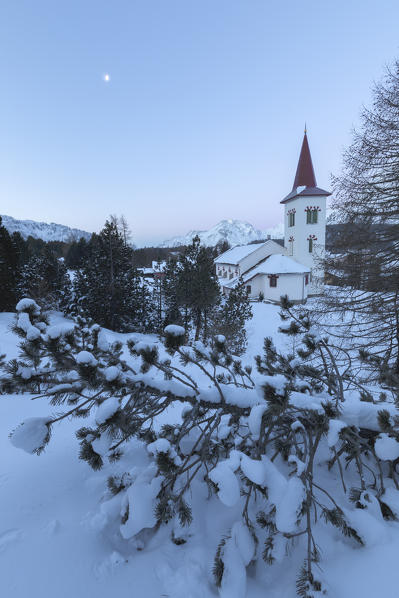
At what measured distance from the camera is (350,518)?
1829mm

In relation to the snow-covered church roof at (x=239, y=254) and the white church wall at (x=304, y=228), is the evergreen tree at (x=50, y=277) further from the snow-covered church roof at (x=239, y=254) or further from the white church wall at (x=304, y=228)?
the white church wall at (x=304, y=228)

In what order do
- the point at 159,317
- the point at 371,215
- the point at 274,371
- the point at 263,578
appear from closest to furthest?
the point at 263,578, the point at 274,371, the point at 371,215, the point at 159,317

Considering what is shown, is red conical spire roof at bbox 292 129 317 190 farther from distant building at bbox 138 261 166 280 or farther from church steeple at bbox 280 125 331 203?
distant building at bbox 138 261 166 280

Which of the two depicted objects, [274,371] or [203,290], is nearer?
[274,371]

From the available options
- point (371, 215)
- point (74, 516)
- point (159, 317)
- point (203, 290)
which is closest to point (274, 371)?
point (74, 516)

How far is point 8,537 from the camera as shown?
204cm

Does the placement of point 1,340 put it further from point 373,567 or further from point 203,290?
point 373,567

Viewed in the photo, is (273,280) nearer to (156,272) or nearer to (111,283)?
(111,283)

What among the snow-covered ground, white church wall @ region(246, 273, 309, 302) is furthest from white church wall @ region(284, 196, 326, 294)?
the snow-covered ground

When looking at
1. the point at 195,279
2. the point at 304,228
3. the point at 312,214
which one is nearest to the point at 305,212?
the point at 312,214

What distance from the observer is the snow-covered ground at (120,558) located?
5.52 ft

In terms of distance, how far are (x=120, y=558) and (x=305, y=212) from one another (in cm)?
3215

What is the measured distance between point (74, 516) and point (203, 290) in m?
14.4

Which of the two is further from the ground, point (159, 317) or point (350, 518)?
point (350, 518)
